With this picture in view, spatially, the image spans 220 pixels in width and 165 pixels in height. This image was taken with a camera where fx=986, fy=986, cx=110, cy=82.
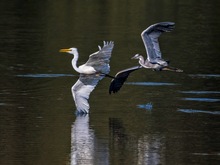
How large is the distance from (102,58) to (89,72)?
50 centimetres

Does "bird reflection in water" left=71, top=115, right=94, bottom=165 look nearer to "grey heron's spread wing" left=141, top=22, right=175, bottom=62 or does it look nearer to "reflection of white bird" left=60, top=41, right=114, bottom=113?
"reflection of white bird" left=60, top=41, right=114, bottom=113

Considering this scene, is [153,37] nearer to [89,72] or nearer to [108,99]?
[89,72]

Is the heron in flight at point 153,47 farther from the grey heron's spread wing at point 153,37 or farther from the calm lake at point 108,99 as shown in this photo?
the calm lake at point 108,99

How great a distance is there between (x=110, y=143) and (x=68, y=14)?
26926 millimetres

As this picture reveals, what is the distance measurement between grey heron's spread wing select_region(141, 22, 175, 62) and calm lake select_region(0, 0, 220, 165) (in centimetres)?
121

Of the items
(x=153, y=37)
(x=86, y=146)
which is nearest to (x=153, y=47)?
(x=153, y=37)

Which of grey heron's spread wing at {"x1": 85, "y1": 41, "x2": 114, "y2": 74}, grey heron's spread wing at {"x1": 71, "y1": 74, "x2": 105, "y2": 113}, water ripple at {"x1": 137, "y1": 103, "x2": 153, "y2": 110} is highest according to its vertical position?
grey heron's spread wing at {"x1": 85, "y1": 41, "x2": 114, "y2": 74}

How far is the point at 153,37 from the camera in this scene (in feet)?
76.3

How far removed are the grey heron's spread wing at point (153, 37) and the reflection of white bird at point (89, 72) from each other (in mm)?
1060

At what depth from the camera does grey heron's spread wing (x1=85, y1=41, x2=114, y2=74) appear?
73.7 ft

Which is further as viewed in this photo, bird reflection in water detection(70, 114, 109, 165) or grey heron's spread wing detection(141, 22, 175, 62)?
grey heron's spread wing detection(141, 22, 175, 62)

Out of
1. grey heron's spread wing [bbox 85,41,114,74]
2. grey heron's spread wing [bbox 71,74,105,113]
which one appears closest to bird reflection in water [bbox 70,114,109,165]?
grey heron's spread wing [bbox 71,74,105,113]

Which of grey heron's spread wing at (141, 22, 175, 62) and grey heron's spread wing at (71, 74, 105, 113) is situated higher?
grey heron's spread wing at (141, 22, 175, 62)

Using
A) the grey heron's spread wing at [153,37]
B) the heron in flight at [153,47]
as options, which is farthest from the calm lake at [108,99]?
the grey heron's spread wing at [153,37]
